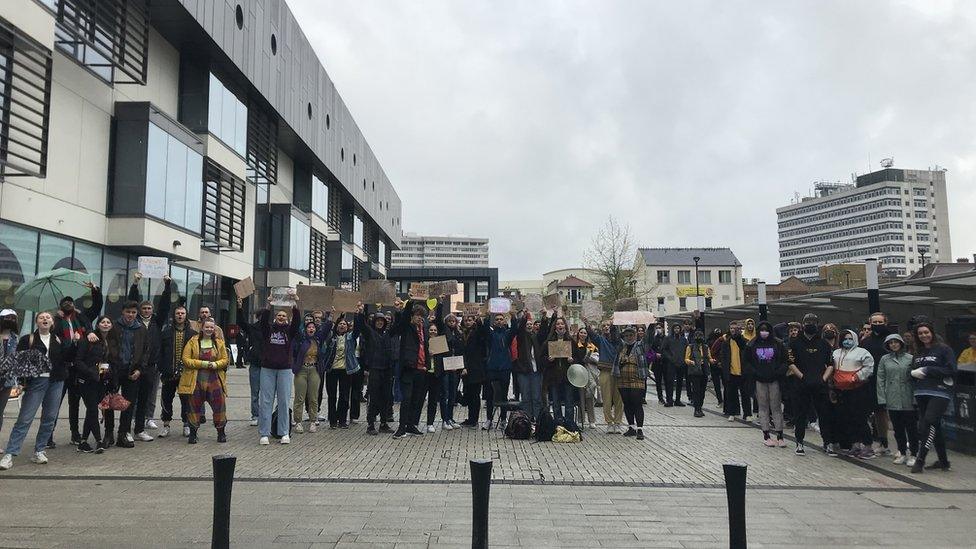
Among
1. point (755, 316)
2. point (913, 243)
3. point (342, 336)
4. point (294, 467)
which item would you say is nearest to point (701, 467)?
point (294, 467)

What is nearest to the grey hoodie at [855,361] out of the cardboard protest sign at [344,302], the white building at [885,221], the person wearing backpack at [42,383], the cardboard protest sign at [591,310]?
the cardboard protest sign at [591,310]

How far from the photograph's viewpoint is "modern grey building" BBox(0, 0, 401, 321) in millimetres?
14266

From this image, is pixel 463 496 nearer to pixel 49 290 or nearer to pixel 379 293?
pixel 379 293

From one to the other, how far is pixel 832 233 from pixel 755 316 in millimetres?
162755

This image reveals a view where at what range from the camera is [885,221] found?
147000mm

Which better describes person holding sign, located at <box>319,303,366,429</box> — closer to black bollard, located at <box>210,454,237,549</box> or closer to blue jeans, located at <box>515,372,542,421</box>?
blue jeans, located at <box>515,372,542,421</box>

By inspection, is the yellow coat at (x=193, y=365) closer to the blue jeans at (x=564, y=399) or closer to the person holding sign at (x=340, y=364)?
the person holding sign at (x=340, y=364)

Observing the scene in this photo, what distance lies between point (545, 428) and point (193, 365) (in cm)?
538

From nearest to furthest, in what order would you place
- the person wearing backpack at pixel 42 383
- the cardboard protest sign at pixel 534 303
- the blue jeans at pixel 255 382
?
the person wearing backpack at pixel 42 383
the blue jeans at pixel 255 382
the cardboard protest sign at pixel 534 303

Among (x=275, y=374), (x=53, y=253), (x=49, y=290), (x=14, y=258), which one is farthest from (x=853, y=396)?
(x=53, y=253)

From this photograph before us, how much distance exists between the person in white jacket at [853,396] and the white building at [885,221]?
152m

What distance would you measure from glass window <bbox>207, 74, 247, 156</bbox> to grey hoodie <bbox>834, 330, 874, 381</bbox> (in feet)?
66.7

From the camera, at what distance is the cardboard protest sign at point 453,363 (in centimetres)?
1092

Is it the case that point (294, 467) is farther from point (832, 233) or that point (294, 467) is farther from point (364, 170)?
point (832, 233)
